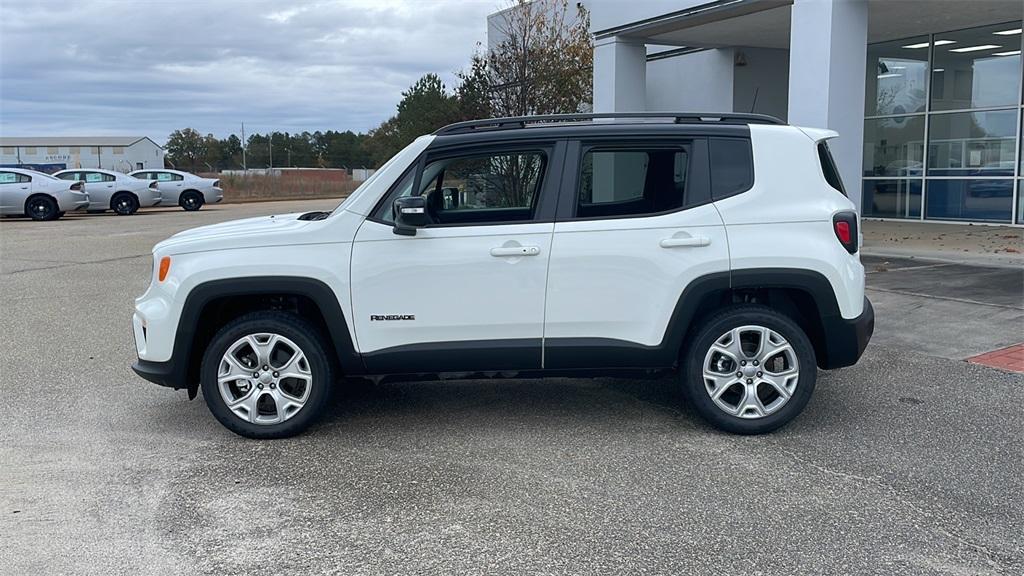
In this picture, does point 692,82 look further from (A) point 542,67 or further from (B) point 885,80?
(B) point 885,80

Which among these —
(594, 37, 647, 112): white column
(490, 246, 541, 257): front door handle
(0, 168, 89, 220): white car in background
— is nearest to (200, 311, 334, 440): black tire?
(490, 246, 541, 257): front door handle

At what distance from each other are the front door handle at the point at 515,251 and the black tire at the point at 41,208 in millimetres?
23846

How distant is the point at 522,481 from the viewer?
4531 mm

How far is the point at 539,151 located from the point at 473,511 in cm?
216

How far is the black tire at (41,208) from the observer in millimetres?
24984

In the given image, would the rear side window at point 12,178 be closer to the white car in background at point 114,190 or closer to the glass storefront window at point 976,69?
the white car in background at point 114,190

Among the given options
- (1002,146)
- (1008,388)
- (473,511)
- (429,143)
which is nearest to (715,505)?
(473,511)

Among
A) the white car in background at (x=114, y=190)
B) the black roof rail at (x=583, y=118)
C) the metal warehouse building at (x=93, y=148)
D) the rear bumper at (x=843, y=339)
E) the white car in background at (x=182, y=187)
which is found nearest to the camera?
the rear bumper at (x=843, y=339)

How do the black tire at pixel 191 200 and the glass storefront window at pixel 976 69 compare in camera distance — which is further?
the black tire at pixel 191 200

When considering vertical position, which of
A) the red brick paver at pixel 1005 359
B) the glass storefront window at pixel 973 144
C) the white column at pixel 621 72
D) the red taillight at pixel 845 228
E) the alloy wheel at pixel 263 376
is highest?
the white column at pixel 621 72

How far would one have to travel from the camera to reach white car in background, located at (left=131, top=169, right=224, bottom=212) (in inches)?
1147

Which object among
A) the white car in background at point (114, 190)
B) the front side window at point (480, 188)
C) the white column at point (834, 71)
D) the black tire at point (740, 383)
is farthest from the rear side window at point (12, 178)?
the black tire at point (740, 383)

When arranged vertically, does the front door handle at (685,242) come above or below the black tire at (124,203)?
above

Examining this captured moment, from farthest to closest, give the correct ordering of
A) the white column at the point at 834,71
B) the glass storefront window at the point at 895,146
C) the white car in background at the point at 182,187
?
1. the white car in background at the point at 182,187
2. the glass storefront window at the point at 895,146
3. the white column at the point at 834,71
